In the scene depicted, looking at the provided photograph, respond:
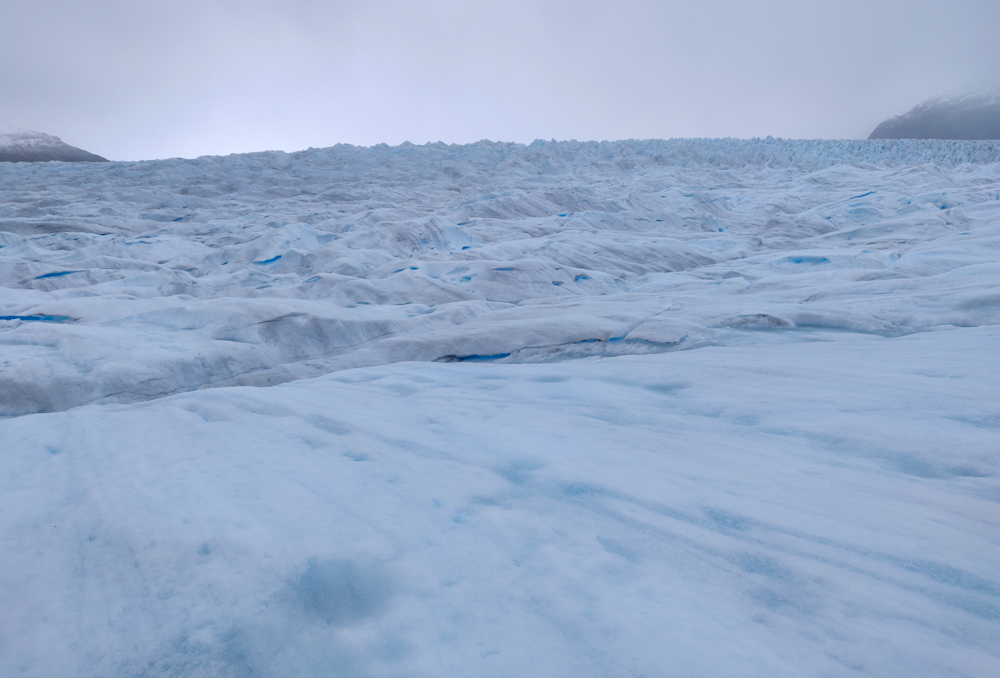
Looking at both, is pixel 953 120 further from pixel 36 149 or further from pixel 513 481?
pixel 36 149

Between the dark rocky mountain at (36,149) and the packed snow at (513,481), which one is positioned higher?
the dark rocky mountain at (36,149)

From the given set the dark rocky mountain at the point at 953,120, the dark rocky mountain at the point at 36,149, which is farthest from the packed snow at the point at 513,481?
the dark rocky mountain at the point at 953,120

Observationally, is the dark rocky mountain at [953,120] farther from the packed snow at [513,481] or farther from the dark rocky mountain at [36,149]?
the dark rocky mountain at [36,149]

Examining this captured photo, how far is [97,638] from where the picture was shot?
2.53 feet

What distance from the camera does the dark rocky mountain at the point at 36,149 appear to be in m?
31.0

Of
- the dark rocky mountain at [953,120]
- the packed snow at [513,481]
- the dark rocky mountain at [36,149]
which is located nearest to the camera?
the packed snow at [513,481]

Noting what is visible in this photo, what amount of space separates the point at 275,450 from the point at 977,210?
26.5 ft

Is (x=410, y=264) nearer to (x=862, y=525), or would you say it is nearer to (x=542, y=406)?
(x=542, y=406)

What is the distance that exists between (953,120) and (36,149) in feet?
214

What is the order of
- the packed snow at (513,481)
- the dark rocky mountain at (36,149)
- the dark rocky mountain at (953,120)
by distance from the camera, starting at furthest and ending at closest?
the dark rocky mountain at (953,120) → the dark rocky mountain at (36,149) → the packed snow at (513,481)

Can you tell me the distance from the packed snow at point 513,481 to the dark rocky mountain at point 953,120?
4696 cm

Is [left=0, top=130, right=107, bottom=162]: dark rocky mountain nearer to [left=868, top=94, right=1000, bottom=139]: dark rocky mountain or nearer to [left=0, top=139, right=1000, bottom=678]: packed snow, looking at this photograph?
[left=0, top=139, right=1000, bottom=678]: packed snow

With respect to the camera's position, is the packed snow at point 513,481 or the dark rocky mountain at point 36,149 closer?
the packed snow at point 513,481

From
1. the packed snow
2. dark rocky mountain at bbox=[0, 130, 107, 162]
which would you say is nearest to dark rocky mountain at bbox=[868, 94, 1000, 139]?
the packed snow
